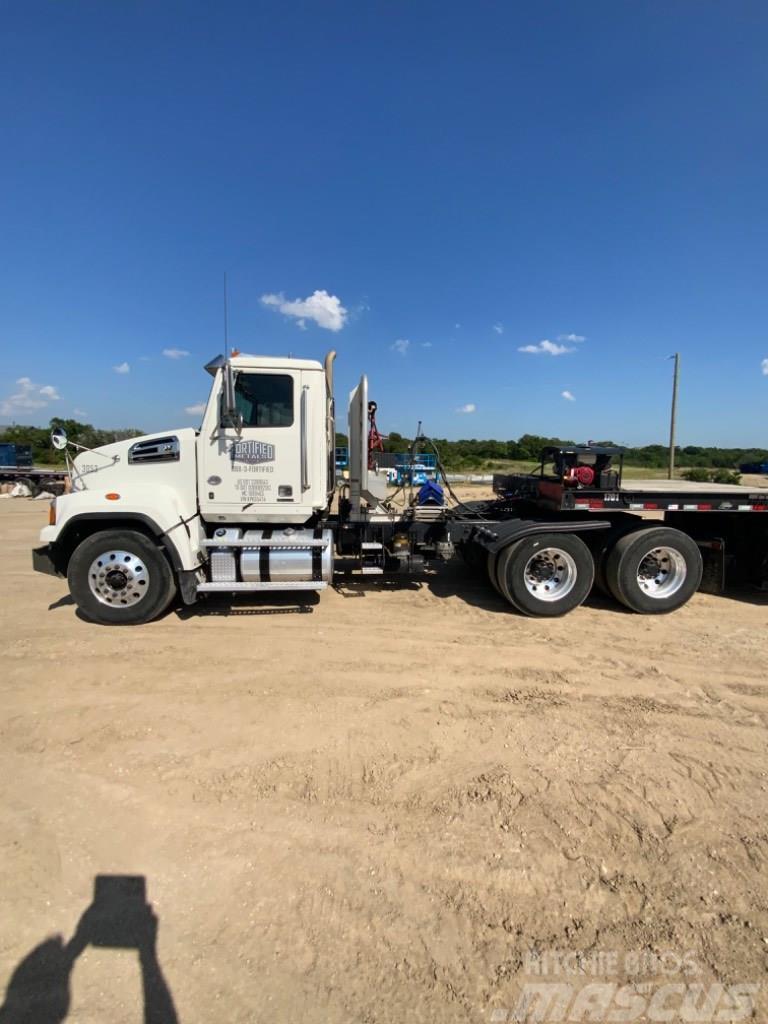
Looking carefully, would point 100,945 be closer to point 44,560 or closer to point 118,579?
point 118,579

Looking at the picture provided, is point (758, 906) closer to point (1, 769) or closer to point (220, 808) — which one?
point (220, 808)

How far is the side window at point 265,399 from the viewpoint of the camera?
5.45m

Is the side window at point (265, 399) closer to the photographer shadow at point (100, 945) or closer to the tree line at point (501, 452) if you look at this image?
the photographer shadow at point (100, 945)

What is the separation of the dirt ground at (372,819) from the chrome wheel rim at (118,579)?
505 mm

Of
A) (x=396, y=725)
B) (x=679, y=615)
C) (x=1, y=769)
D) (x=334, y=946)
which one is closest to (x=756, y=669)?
(x=679, y=615)

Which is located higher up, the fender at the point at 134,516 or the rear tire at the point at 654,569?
the fender at the point at 134,516

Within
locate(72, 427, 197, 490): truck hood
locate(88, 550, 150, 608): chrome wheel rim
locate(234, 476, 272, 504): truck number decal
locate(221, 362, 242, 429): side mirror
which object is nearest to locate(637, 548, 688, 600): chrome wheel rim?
locate(234, 476, 272, 504): truck number decal

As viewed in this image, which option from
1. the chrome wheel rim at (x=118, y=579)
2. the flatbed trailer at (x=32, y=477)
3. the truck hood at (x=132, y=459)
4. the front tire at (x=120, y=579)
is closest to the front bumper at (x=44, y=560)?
the front tire at (x=120, y=579)

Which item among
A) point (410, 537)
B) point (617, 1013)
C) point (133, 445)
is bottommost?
point (617, 1013)

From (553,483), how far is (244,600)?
393 cm

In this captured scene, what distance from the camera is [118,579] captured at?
204 inches

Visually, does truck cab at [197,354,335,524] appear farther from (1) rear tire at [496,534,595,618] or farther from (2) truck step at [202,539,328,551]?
(1) rear tire at [496,534,595,618]

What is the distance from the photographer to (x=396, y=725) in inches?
136

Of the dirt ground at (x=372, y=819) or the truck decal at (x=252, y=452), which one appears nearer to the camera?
the dirt ground at (x=372, y=819)
